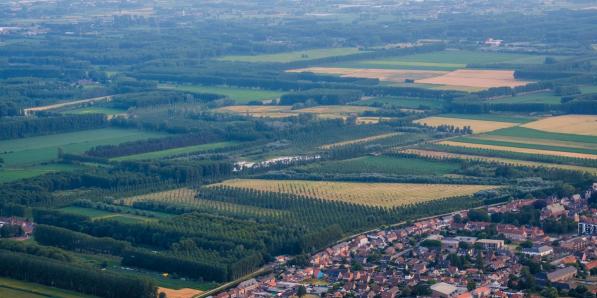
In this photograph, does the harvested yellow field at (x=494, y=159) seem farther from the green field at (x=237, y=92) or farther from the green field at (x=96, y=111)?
the green field at (x=96, y=111)

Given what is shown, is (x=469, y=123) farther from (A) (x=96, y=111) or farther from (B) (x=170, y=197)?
(B) (x=170, y=197)

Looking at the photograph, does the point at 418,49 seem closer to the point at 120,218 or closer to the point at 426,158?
the point at 426,158

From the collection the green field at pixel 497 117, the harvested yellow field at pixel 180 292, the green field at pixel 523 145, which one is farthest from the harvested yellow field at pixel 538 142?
the harvested yellow field at pixel 180 292

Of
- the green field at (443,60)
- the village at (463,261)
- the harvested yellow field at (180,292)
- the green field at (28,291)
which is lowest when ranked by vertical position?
the green field at (443,60)

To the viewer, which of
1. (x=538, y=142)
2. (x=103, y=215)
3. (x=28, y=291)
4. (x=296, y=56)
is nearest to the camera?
(x=28, y=291)

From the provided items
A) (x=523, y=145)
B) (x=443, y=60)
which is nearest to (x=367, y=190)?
(x=523, y=145)
